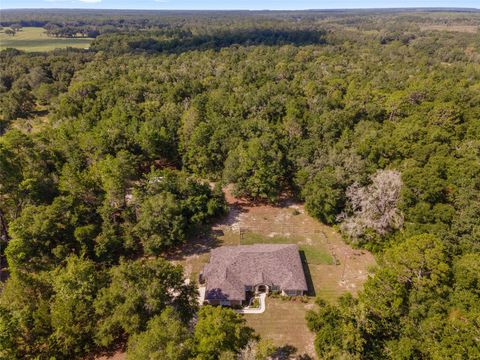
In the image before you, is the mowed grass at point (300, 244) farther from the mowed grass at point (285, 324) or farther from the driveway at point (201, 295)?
the driveway at point (201, 295)

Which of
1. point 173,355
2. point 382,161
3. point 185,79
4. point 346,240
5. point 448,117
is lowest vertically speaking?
point 346,240

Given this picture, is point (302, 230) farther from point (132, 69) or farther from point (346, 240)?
point (132, 69)

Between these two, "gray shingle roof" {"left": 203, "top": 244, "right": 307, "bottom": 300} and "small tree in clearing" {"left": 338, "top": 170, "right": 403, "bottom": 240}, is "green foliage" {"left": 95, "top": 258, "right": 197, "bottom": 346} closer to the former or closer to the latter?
"gray shingle roof" {"left": 203, "top": 244, "right": 307, "bottom": 300}

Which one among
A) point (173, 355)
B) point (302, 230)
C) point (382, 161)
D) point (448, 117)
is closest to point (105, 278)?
point (173, 355)

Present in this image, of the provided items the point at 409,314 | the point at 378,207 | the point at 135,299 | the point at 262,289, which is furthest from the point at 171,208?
the point at 409,314

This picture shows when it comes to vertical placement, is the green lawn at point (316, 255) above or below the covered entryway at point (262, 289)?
above

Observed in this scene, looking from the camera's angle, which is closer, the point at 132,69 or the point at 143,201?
the point at 143,201

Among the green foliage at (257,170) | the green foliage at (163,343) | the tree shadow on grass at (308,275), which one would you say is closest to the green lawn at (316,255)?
the tree shadow on grass at (308,275)
